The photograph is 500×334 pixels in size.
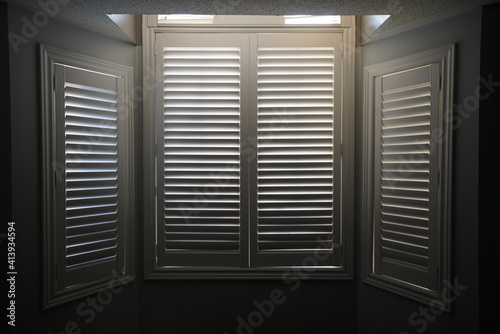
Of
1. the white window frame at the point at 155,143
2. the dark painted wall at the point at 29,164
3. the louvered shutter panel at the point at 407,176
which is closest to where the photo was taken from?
the dark painted wall at the point at 29,164

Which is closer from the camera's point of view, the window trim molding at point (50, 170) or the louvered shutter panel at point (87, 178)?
the window trim molding at point (50, 170)

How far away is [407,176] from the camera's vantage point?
8.68 feet

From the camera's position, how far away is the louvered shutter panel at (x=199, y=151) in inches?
116

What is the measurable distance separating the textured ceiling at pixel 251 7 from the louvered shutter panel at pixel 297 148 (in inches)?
20.4

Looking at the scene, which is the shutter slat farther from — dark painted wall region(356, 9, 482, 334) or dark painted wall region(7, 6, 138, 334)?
dark painted wall region(7, 6, 138, 334)

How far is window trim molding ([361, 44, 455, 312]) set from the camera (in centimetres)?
239

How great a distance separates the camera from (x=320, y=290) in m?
2.98

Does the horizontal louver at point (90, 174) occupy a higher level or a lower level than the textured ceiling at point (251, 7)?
lower

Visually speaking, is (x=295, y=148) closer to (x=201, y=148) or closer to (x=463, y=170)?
(x=201, y=148)

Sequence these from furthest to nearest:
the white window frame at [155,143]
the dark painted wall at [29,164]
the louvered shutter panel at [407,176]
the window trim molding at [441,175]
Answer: the white window frame at [155,143], the louvered shutter panel at [407,176], the window trim molding at [441,175], the dark painted wall at [29,164]

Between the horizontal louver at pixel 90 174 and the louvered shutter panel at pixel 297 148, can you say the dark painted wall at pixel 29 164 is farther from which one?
the louvered shutter panel at pixel 297 148

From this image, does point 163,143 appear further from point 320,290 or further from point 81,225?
point 320,290

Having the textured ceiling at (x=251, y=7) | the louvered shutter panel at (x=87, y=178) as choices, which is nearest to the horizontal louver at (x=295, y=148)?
the textured ceiling at (x=251, y=7)

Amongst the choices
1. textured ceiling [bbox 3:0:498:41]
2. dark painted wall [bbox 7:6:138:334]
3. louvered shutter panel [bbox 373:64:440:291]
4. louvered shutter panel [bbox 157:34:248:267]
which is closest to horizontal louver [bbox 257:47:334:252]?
louvered shutter panel [bbox 157:34:248:267]
